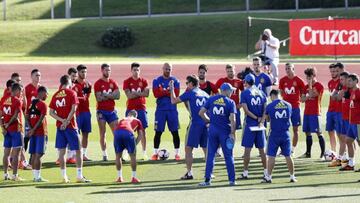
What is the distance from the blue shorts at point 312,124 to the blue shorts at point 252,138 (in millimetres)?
3416

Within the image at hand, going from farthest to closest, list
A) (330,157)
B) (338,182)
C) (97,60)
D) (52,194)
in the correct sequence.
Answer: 1. (97,60)
2. (330,157)
3. (338,182)
4. (52,194)

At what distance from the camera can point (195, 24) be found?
69000 millimetres

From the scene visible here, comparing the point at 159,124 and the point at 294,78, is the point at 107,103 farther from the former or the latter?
the point at 294,78

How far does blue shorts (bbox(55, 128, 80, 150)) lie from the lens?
837 inches

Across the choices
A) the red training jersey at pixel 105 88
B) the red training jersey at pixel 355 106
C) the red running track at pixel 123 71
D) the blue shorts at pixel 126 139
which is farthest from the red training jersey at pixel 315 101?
the red running track at pixel 123 71

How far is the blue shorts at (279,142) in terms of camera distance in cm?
2077

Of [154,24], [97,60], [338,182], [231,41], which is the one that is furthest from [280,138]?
[154,24]

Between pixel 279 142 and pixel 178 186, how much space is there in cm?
221

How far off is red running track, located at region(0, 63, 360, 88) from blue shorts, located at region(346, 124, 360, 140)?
21375mm

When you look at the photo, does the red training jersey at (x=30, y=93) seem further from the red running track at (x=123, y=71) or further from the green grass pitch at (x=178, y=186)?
the red running track at (x=123, y=71)

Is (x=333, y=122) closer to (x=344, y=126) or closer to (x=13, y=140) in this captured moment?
(x=344, y=126)

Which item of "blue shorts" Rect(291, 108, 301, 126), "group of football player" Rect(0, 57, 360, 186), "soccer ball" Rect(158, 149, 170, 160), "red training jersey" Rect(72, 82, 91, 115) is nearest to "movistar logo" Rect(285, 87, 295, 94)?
"blue shorts" Rect(291, 108, 301, 126)

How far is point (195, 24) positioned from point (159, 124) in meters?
44.2

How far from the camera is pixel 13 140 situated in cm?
2169
